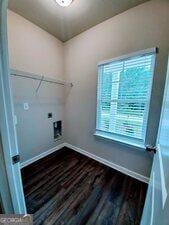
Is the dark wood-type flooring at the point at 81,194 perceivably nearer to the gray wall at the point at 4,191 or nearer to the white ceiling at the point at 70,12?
the gray wall at the point at 4,191

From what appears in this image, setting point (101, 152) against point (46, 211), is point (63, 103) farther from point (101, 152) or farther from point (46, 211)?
point (46, 211)

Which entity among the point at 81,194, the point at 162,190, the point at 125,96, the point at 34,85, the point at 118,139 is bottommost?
the point at 81,194

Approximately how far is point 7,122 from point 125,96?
168cm

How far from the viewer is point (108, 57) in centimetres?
190

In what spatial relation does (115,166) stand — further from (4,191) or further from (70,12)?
(70,12)

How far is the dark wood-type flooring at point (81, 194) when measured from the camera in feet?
4.00

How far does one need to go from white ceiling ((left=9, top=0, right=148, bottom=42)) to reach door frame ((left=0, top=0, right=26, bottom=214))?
58.6 inches

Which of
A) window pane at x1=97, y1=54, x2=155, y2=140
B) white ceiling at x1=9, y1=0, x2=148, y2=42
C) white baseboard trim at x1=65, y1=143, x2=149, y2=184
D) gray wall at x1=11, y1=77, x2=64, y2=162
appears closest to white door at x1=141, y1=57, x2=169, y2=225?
window pane at x1=97, y1=54, x2=155, y2=140

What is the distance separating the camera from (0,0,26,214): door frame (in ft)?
1.92

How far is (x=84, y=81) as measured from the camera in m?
2.26

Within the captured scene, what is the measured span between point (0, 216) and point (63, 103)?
2.21m

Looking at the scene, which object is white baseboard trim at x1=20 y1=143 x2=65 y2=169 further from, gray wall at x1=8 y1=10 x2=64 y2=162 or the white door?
the white door

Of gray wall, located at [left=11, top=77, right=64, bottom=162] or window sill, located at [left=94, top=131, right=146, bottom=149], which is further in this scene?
gray wall, located at [left=11, top=77, right=64, bottom=162]

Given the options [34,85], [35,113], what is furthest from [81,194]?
[34,85]
